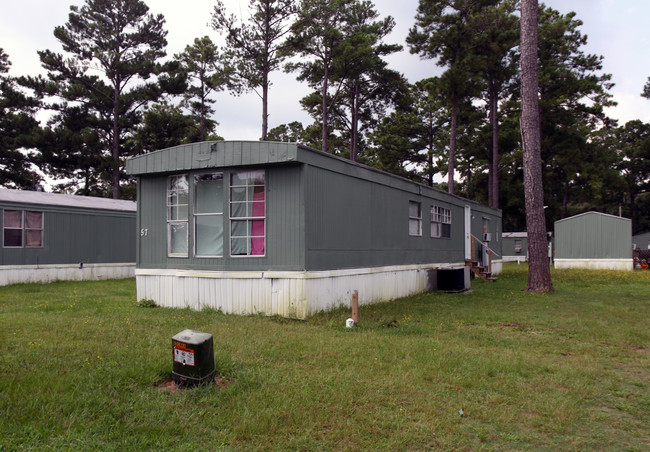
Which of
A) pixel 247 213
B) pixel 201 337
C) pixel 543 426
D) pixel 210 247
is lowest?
pixel 543 426

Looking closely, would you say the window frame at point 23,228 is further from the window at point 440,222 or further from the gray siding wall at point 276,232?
the window at point 440,222

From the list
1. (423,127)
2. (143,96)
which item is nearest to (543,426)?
(143,96)

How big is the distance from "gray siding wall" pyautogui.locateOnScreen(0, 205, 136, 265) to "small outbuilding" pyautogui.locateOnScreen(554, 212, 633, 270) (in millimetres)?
20970

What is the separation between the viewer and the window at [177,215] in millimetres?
9945

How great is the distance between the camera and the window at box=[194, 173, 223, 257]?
375 inches

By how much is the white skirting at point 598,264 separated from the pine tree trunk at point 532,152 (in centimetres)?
1282

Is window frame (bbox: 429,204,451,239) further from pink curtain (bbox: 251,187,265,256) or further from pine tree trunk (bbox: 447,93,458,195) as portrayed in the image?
pine tree trunk (bbox: 447,93,458,195)

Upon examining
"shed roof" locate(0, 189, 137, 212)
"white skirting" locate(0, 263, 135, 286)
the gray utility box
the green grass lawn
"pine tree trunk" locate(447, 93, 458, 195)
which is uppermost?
"pine tree trunk" locate(447, 93, 458, 195)

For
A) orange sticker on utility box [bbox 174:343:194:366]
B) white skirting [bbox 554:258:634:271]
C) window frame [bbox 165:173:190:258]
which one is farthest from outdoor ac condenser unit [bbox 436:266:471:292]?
white skirting [bbox 554:258:634:271]

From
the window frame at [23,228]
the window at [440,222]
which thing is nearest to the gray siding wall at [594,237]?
the window at [440,222]

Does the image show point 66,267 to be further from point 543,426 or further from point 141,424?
point 543,426

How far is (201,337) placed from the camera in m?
4.69

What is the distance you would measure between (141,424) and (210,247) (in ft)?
19.6

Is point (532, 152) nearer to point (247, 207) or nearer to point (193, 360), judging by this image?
point (247, 207)
